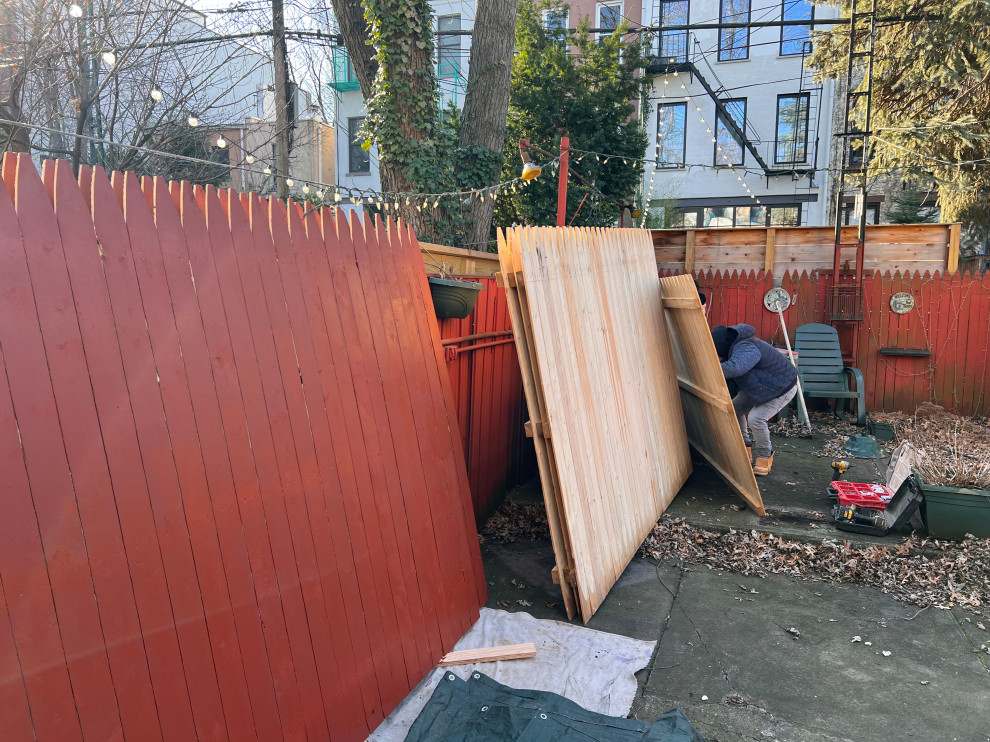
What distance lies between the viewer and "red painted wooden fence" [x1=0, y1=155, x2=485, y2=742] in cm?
184

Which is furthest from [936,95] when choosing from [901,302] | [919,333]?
[919,333]

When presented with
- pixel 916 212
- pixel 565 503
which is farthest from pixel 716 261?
pixel 916 212

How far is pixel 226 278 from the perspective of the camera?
252 centimetres

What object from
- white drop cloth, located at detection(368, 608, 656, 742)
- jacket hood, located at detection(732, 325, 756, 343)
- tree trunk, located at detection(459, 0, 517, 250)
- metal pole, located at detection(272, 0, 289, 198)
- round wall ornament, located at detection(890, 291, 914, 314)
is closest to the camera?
white drop cloth, located at detection(368, 608, 656, 742)

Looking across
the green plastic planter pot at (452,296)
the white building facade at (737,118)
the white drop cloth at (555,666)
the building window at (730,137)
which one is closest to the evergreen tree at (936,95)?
the white building facade at (737,118)

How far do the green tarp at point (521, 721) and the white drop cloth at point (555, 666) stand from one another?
0.16m

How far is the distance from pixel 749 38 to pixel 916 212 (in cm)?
768

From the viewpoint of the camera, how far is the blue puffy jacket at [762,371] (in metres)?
6.37

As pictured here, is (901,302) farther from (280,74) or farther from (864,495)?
(280,74)

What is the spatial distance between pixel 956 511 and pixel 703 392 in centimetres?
208

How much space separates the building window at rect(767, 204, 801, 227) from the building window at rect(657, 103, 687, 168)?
3537mm

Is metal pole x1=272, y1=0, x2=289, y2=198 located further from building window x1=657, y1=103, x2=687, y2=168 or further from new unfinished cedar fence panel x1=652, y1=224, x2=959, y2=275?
building window x1=657, y1=103, x2=687, y2=168

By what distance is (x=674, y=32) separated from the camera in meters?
21.8

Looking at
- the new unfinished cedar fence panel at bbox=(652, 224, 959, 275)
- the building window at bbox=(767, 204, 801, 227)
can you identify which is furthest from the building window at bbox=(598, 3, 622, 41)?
the new unfinished cedar fence panel at bbox=(652, 224, 959, 275)
